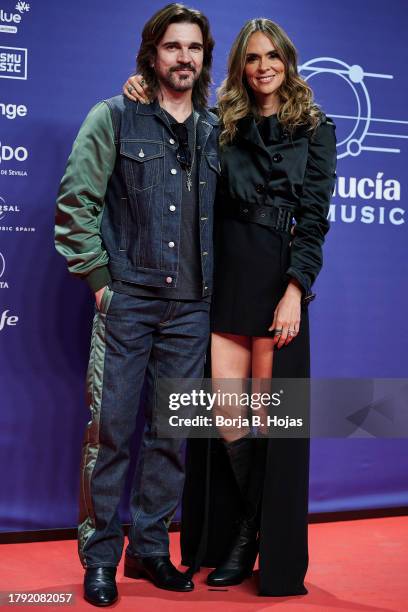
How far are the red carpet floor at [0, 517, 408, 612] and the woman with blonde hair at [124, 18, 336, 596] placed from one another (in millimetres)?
93

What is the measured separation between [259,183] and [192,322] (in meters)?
0.48

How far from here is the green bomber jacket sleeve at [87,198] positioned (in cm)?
260

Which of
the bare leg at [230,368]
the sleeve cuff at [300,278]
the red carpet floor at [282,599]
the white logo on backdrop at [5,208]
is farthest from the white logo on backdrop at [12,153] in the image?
the red carpet floor at [282,599]

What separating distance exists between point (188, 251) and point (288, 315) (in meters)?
0.37

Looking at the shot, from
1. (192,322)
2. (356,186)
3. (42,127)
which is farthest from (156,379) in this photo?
(356,186)

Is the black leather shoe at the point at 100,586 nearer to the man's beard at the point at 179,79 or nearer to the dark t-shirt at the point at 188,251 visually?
the dark t-shirt at the point at 188,251

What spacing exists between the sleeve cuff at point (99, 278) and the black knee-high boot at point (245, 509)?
2.20ft

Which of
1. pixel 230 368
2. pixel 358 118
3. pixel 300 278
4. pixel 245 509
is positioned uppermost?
pixel 358 118

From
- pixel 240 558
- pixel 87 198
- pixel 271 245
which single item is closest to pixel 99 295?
pixel 87 198

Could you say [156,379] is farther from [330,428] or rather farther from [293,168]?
[330,428]

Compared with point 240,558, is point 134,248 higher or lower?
higher

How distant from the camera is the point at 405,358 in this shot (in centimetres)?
387

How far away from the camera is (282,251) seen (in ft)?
8.98

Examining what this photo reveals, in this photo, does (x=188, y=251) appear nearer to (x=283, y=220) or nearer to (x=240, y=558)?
(x=283, y=220)
